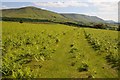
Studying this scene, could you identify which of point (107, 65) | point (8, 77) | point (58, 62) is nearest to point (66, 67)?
point (58, 62)

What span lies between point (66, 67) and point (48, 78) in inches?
178

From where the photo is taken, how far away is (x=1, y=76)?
19.8 meters

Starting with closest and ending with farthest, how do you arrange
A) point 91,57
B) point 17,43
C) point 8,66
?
point 8,66 → point 91,57 → point 17,43

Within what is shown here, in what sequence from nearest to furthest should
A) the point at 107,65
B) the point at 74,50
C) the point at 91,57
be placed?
the point at 107,65
the point at 91,57
the point at 74,50

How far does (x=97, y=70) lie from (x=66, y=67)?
3013 millimetres

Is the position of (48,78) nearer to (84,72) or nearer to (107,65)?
(84,72)

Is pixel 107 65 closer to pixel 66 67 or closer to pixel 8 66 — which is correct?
pixel 66 67

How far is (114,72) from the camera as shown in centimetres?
2259

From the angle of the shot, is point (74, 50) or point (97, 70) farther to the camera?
point (74, 50)

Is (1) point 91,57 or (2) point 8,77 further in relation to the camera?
(1) point 91,57

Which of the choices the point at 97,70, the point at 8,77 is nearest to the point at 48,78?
the point at 8,77

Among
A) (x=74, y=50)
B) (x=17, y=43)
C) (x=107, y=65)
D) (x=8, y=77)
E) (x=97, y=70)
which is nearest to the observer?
(x=8, y=77)

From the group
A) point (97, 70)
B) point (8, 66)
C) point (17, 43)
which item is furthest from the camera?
point (17, 43)

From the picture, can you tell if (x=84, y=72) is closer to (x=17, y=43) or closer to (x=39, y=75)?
(x=39, y=75)
